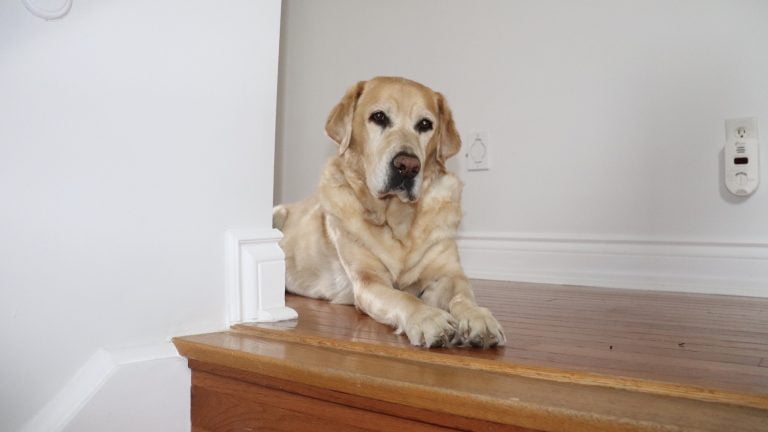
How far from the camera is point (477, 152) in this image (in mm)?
2662

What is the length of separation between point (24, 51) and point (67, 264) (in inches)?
14.6

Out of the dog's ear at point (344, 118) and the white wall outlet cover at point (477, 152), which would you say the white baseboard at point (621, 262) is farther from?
the dog's ear at point (344, 118)

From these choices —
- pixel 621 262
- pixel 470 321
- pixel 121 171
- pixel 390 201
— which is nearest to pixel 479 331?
pixel 470 321

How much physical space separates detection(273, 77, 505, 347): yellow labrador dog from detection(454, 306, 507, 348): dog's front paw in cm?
25

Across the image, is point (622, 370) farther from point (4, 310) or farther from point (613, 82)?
point (613, 82)

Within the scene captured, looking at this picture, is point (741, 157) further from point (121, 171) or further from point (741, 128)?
point (121, 171)

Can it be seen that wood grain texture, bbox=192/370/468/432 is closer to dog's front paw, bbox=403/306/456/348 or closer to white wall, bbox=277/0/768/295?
dog's front paw, bbox=403/306/456/348

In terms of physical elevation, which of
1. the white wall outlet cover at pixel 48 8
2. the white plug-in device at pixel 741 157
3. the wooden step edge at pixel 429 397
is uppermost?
the white wall outlet cover at pixel 48 8

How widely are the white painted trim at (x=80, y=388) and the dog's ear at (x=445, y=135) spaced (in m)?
1.10

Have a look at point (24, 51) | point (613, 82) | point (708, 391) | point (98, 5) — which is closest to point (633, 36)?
point (613, 82)

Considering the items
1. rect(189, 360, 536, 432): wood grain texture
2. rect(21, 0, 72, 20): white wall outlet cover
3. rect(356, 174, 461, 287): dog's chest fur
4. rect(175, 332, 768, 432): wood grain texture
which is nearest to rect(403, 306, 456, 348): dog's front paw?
rect(175, 332, 768, 432): wood grain texture

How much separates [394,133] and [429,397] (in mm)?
1013

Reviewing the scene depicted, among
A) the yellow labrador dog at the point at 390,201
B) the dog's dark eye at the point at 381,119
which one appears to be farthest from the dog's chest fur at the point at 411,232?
the dog's dark eye at the point at 381,119

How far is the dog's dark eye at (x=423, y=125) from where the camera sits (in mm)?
1788
